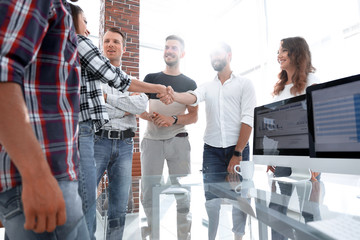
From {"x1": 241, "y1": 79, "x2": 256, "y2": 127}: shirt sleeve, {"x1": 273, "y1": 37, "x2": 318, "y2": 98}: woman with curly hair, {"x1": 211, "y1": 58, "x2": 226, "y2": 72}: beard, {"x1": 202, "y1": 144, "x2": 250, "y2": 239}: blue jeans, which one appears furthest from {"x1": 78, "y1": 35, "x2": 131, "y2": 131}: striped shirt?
{"x1": 273, "y1": 37, "x2": 318, "y2": 98}: woman with curly hair

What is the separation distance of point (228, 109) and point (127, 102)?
89 centimetres

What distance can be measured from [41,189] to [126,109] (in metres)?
1.35

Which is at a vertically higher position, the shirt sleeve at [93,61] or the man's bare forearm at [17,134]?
the shirt sleeve at [93,61]

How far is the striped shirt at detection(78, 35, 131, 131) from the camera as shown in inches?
40.4

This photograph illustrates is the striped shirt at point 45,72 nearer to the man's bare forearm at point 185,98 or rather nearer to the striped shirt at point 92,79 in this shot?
the striped shirt at point 92,79

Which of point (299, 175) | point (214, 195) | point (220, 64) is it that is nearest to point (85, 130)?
point (214, 195)

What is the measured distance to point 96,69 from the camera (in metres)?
1.07

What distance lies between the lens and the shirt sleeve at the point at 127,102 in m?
1.78

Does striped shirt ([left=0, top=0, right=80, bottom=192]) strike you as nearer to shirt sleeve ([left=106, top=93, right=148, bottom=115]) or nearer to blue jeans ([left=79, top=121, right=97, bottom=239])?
blue jeans ([left=79, top=121, right=97, bottom=239])

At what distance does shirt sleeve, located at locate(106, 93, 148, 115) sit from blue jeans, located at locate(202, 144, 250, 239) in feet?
2.28

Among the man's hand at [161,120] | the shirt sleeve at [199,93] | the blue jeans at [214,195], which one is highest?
the shirt sleeve at [199,93]

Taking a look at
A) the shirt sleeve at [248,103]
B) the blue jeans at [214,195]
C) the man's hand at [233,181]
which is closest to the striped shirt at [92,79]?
the blue jeans at [214,195]

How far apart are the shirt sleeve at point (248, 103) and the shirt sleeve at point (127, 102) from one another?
851 mm

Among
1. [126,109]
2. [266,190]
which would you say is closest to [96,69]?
[126,109]
